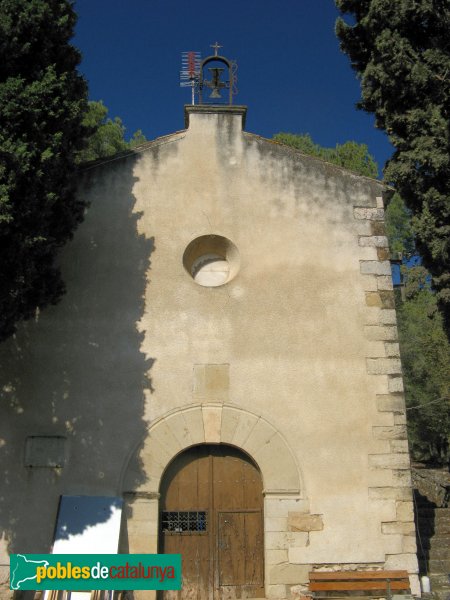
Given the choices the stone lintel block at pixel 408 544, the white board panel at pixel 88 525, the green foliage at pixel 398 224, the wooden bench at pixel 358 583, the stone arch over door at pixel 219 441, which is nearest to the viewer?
the white board panel at pixel 88 525

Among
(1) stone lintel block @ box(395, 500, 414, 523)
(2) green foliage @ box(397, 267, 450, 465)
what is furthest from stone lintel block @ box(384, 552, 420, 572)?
(2) green foliage @ box(397, 267, 450, 465)

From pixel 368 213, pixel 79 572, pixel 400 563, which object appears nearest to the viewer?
pixel 79 572

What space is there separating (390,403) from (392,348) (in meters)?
A: 0.74

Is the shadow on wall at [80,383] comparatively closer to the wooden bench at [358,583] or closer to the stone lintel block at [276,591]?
the stone lintel block at [276,591]

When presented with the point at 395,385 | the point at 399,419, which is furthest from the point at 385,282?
the point at 399,419

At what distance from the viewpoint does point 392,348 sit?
8375mm

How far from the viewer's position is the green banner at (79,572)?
7055 mm

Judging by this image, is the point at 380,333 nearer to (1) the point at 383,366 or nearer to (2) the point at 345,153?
(1) the point at 383,366

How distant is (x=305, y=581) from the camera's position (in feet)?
24.6

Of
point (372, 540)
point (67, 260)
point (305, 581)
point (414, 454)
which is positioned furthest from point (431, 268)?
point (414, 454)

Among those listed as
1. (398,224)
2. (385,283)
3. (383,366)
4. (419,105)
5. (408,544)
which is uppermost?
(398,224)

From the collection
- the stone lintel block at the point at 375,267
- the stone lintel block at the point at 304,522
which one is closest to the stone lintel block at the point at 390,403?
the stone lintel block at the point at 304,522

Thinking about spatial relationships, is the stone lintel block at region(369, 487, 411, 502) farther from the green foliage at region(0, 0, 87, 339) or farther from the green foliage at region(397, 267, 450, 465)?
the green foliage at region(397, 267, 450, 465)

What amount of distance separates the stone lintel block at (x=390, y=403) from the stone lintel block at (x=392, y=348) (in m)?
0.56
